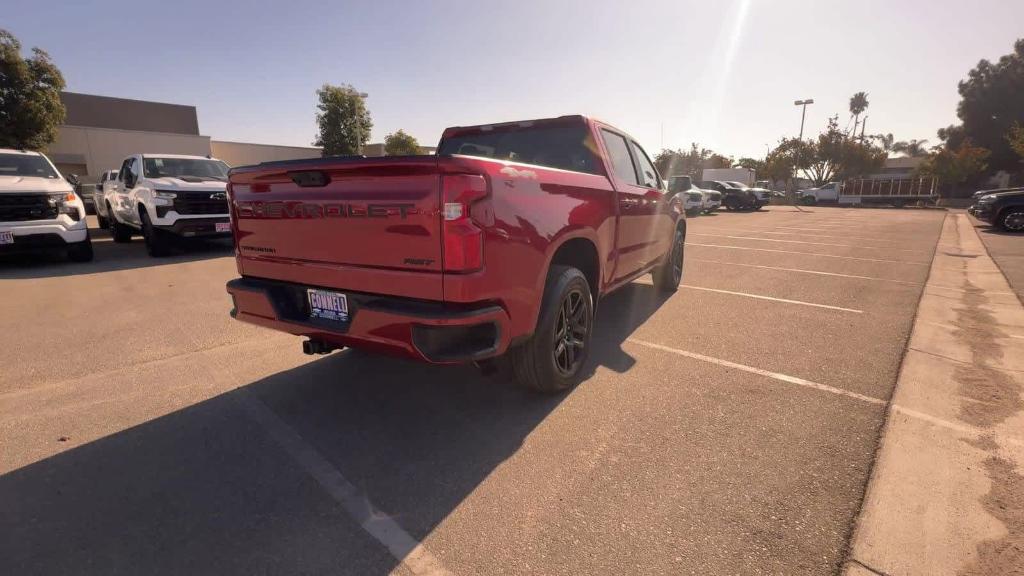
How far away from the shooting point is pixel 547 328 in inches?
116

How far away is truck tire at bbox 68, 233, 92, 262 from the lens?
322 inches

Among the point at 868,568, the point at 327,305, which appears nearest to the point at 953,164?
the point at 868,568

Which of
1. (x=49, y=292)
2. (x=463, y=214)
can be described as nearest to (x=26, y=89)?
(x=49, y=292)

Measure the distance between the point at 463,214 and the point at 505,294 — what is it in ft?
1.66

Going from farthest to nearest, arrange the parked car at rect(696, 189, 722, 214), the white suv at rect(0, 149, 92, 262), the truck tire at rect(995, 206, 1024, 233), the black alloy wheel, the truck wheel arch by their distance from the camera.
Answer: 1. the parked car at rect(696, 189, 722, 214)
2. the truck tire at rect(995, 206, 1024, 233)
3. the white suv at rect(0, 149, 92, 262)
4. the truck wheel arch
5. the black alloy wheel

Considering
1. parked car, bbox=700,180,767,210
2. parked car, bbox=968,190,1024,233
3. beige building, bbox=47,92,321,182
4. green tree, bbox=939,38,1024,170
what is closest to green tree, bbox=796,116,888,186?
green tree, bbox=939,38,1024,170

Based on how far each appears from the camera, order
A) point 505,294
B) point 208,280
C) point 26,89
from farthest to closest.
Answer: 1. point 26,89
2. point 208,280
3. point 505,294

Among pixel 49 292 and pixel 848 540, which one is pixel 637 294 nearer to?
pixel 848 540

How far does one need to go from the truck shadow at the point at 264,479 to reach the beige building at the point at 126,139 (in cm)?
3498

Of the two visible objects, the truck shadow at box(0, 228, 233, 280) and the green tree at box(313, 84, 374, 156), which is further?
the green tree at box(313, 84, 374, 156)

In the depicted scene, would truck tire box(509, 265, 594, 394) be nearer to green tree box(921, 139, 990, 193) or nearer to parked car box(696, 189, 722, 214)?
parked car box(696, 189, 722, 214)

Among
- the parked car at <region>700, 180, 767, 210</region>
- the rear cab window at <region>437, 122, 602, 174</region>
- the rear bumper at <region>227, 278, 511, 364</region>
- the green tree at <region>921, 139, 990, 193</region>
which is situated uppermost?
the green tree at <region>921, 139, 990, 193</region>

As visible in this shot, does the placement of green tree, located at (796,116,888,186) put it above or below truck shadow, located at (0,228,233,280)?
above

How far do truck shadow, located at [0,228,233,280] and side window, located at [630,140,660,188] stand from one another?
26.5 ft
